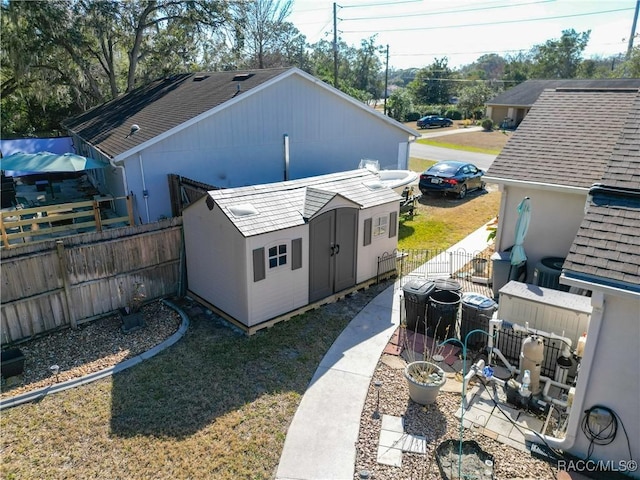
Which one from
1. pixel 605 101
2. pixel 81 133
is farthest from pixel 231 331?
pixel 81 133

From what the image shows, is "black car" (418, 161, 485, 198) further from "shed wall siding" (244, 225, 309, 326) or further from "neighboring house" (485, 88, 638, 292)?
"shed wall siding" (244, 225, 309, 326)

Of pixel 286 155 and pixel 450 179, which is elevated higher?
pixel 286 155

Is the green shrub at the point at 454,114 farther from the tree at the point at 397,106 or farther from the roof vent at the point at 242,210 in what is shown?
the roof vent at the point at 242,210

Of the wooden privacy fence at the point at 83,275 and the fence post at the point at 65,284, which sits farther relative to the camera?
the fence post at the point at 65,284

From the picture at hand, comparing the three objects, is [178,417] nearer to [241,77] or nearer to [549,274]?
[549,274]

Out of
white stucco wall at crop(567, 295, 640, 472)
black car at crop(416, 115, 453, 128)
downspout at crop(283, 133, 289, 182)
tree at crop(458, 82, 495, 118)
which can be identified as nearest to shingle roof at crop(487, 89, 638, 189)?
white stucco wall at crop(567, 295, 640, 472)

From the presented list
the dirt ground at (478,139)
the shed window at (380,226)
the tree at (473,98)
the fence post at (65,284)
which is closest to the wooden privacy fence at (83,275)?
the fence post at (65,284)

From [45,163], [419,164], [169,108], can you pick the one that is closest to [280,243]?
[45,163]
